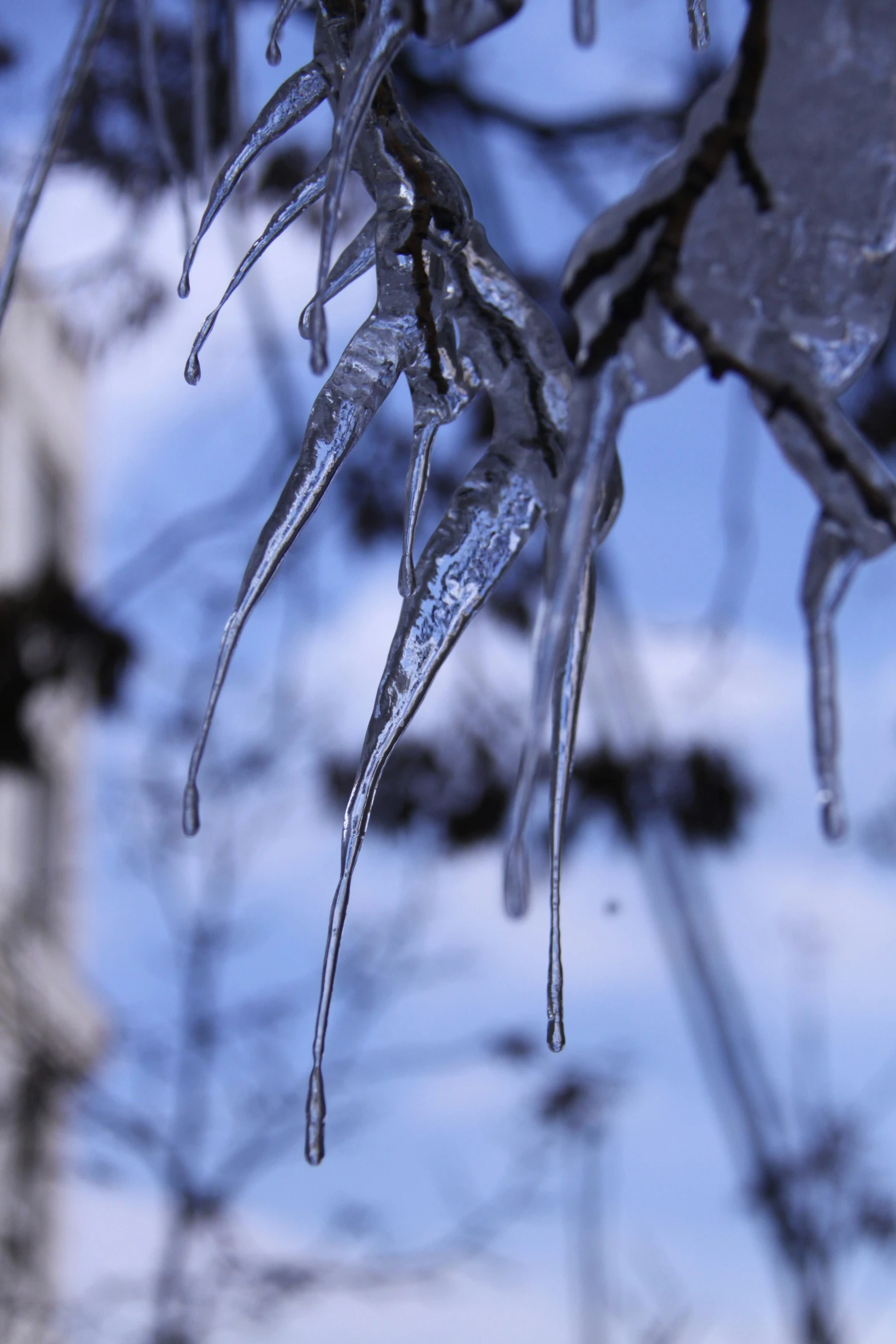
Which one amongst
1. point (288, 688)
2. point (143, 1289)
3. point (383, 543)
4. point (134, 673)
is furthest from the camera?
point (288, 688)

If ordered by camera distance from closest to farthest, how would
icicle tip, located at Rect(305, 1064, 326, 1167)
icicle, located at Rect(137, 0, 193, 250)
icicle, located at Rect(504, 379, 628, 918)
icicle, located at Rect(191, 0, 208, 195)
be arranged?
icicle, located at Rect(504, 379, 628, 918) → icicle tip, located at Rect(305, 1064, 326, 1167) → icicle, located at Rect(137, 0, 193, 250) → icicle, located at Rect(191, 0, 208, 195)

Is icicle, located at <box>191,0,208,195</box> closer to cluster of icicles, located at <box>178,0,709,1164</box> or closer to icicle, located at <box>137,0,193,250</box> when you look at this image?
icicle, located at <box>137,0,193,250</box>

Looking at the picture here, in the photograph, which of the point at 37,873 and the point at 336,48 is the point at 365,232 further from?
the point at 37,873

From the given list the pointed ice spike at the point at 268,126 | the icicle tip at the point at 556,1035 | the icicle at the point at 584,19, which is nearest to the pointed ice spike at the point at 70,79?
the pointed ice spike at the point at 268,126

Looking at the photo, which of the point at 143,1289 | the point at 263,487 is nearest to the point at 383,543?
the point at 263,487

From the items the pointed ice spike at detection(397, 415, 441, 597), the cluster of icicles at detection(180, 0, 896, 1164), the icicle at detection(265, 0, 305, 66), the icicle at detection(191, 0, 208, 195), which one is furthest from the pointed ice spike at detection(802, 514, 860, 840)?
the icicle at detection(191, 0, 208, 195)

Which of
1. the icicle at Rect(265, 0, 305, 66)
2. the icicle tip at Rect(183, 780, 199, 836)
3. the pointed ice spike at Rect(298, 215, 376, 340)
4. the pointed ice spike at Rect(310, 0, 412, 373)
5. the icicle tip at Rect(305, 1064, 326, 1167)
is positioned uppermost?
the icicle at Rect(265, 0, 305, 66)
